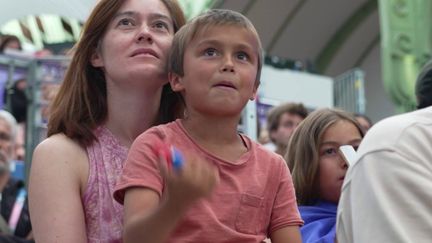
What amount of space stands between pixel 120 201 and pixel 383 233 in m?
0.62

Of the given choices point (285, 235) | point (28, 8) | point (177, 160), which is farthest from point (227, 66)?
point (28, 8)

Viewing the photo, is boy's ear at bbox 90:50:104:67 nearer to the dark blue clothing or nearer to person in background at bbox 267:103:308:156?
the dark blue clothing

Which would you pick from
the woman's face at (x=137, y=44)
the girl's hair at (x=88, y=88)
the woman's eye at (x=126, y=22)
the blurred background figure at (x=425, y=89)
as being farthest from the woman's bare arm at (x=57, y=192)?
the blurred background figure at (x=425, y=89)

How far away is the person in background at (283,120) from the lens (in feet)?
17.1

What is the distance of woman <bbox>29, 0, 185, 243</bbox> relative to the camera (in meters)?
2.09

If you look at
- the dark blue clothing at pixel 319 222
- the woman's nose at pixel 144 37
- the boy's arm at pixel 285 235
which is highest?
the woman's nose at pixel 144 37

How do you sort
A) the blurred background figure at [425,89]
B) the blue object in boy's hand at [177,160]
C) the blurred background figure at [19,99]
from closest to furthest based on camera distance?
1. the blue object in boy's hand at [177,160]
2. the blurred background figure at [425,89]
3. the blurred background figure at [19,99]

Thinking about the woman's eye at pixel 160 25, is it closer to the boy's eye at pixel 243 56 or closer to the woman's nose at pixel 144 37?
the woman's nose at pixel 144 37

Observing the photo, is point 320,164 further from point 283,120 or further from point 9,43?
point 9,43

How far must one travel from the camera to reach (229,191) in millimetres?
1920

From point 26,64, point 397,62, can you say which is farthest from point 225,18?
point 397,62

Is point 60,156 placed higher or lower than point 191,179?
lower

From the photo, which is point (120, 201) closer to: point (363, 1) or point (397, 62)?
point (397, 62)

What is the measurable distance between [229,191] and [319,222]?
1.05 m
